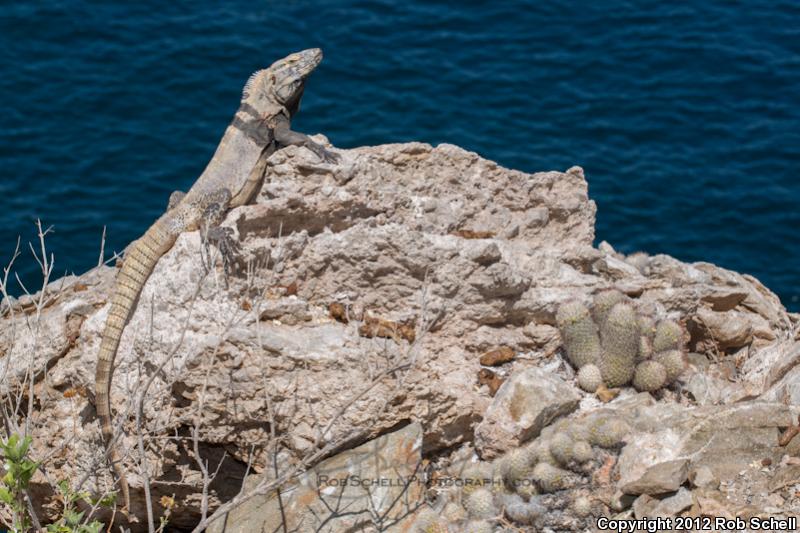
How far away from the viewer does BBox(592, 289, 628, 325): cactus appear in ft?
30.8

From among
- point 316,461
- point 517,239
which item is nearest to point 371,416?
point 316,461

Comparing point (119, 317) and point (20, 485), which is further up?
point (119, 317)

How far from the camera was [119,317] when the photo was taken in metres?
8.77

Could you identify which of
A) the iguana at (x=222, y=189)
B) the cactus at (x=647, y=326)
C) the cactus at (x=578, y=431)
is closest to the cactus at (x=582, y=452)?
the cactus at (x=578, y=431)

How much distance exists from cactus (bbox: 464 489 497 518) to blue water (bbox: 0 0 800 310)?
1060 cm

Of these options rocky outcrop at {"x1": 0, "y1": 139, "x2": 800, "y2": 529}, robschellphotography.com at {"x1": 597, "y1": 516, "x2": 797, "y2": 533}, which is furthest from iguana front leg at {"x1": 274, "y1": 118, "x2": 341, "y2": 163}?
robschellphotography.com at {"x1": 597, "y1": 516, "x2": 797, "y2": 533}

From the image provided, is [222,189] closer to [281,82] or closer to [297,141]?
[297,141]

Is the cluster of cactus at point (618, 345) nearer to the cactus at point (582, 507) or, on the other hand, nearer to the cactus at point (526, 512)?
the cactus at point (582, 507)

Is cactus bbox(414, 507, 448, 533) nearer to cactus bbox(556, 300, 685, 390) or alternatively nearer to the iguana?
cactus bbox(556, 300, 685, 390)

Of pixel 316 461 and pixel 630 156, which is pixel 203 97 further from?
pixel 316 461

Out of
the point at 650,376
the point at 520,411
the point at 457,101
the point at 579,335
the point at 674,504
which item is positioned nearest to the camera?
the point at 674,504

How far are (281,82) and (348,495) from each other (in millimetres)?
4224

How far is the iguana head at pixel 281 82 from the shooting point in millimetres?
10609

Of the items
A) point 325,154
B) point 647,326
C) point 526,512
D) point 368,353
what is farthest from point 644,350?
point 325,154
